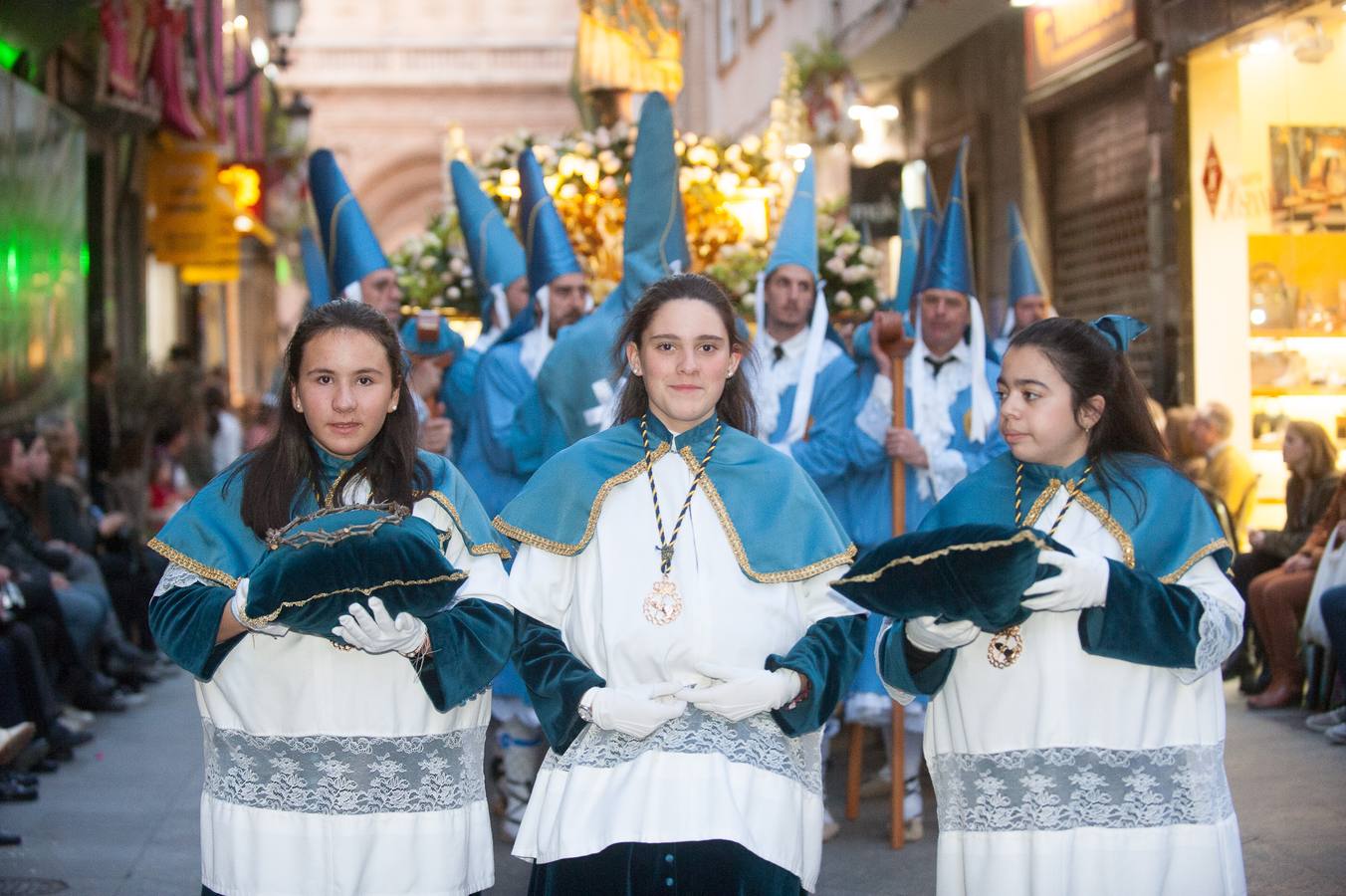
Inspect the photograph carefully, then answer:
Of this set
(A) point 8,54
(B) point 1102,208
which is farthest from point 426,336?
(B) point 1102,208

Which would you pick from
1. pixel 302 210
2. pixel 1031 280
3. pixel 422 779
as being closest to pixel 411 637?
pixel 422 779

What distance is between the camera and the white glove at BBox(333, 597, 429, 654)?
3.19 meters


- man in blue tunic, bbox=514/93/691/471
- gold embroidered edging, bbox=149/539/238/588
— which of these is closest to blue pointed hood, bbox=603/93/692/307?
man in blue tunic, bbox=514/93/691/471

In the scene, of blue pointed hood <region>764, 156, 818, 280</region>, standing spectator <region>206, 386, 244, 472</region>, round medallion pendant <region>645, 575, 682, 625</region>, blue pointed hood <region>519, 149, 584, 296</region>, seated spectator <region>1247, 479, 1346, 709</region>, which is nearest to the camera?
round medallion pendant <region>645, 575, 682, 625</region>

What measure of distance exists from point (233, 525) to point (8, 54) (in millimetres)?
8956

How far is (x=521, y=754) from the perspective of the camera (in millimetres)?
6492

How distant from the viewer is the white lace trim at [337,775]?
345 centimetres

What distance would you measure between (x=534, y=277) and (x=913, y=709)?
8.05 feet

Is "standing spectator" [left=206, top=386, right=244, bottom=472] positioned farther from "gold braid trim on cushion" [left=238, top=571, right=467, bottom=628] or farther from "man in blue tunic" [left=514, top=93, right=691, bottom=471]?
"gold braid trim on cushion" [left=238, top=571, right=467, bottom=628]

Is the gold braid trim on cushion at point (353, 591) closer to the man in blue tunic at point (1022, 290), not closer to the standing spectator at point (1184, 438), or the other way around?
the man in blue tunic at point (1022, 290)

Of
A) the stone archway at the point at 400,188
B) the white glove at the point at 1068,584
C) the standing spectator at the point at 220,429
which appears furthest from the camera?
the stone archway at the point at 400,188

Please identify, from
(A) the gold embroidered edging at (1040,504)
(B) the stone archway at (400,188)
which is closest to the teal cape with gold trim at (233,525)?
(A) the gold embroidered edging at (1040,504)

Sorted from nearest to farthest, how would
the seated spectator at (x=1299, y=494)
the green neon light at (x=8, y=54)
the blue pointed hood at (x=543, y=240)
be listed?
the blue pointed hood at (x=543, y=240) < the seated spectator at (x=1299, y=494) < the green neon light at (x=8, y=54)

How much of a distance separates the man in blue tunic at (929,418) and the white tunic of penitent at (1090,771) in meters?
2.81
